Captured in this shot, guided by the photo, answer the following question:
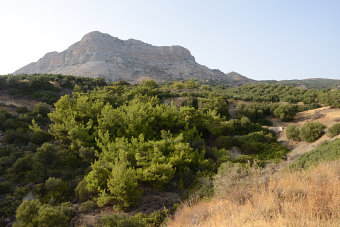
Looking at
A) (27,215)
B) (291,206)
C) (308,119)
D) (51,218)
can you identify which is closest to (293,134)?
(308,119)

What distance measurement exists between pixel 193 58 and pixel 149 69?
45.1 metres

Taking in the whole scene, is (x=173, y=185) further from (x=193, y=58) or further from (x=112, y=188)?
(x=193, y=58)

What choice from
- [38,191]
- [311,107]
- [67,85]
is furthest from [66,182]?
[311,107]

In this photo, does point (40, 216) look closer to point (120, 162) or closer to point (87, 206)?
point (87, 206)

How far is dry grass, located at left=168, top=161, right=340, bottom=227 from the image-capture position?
10.9ft

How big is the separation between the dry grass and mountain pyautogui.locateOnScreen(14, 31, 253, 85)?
274 ft

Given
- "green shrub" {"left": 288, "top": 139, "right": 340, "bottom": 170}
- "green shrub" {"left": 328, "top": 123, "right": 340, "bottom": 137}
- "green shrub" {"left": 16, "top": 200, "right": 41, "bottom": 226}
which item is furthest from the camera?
"green shrub" {"left": 328, "top": 123, "right": 340, "bottom": 137}

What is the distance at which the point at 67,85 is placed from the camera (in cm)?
3328

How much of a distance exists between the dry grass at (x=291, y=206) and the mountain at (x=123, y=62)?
274 feet

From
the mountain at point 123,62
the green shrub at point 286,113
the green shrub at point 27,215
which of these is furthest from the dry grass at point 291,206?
the mountain at point 123,62

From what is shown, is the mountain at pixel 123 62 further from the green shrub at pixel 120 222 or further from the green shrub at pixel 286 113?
the green shrub at pixel 120 222

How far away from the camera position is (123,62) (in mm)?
103625

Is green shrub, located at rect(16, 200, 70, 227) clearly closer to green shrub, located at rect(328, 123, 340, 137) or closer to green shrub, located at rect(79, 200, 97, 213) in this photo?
green shrub, located at rect(79, 200, 97, 213)

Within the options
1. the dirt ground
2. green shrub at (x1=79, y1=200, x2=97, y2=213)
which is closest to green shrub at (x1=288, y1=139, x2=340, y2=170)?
the dirt ground
